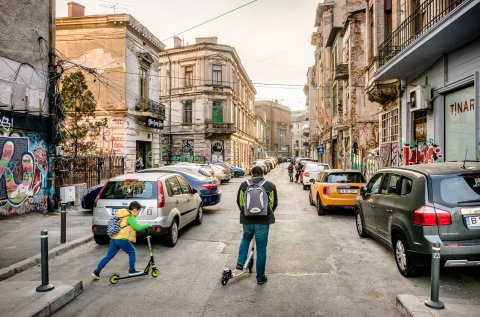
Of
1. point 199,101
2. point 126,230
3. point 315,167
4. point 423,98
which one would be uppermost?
point 199,101

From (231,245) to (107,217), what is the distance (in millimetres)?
2667

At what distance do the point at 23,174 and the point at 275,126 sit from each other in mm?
92967

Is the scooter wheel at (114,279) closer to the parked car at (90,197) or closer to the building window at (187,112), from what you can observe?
the parked car at (90,197)

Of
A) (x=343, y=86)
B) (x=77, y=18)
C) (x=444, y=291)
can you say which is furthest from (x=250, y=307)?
(x=343, y=86)

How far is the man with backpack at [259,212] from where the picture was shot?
5316 mm

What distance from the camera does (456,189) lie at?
520 cm

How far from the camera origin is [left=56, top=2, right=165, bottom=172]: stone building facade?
23109mm

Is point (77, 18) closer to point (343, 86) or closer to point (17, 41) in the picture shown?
point (17, 41)

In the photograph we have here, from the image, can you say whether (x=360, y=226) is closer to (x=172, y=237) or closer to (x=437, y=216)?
(x=437, y=216)

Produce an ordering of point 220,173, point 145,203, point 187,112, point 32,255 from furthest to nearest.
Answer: point 187,112
point 220,173
point 145,203
point 32,255

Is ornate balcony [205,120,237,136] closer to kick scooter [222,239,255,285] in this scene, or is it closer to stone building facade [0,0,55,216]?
stone building facade [0,0,55,216]

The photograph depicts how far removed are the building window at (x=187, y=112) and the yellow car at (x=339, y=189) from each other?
30842 mm

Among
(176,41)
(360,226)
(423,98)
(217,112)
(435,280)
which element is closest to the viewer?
(435,280)

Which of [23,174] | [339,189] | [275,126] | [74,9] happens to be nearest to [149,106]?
[74,9]
